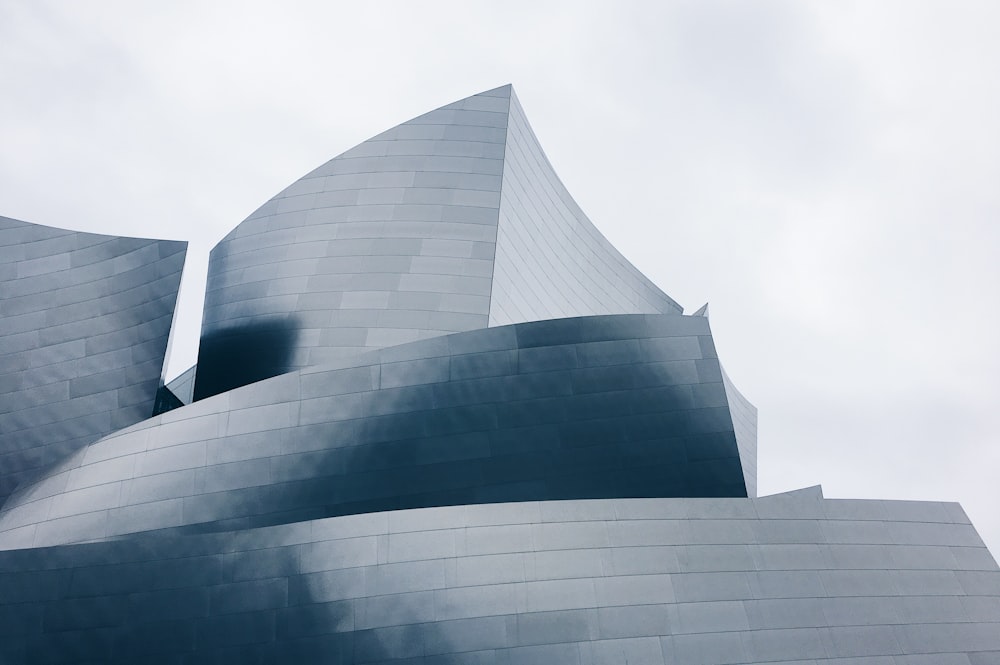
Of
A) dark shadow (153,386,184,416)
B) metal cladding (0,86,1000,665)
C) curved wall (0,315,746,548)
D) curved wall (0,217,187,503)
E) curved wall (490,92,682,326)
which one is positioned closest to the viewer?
metal cladding (0,86,1000,665)

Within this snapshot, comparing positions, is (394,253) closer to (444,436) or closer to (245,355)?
(245,355)

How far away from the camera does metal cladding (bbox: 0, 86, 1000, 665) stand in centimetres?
1445

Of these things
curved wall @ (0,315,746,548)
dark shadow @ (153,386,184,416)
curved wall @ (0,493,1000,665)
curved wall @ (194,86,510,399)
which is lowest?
curved wall @ (0,493,1000,665)

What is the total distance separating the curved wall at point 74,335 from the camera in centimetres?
2077

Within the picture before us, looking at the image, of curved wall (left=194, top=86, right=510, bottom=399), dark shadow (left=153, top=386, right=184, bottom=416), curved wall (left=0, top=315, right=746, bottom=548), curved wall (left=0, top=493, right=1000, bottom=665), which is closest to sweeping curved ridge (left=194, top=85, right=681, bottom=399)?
curved wall (left=194, top=86, right=510, bottom=399)

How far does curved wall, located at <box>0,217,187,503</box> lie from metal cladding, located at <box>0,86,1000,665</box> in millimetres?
168

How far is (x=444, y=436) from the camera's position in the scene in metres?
17.6

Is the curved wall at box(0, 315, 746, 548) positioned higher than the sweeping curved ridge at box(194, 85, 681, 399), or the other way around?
the sweeping curved ridge at box(194, 85, 681, 399)

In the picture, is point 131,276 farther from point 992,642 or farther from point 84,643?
point 992,642

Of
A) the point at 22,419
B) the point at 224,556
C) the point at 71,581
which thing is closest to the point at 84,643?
the point at 71,581

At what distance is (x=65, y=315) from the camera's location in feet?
71.7

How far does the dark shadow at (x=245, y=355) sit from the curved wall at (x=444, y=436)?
4.03 metres

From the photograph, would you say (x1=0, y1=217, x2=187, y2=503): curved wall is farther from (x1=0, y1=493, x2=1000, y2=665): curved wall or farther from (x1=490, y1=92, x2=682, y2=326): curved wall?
(x1=490, y1=92, x2=682, y2=326): curved wall

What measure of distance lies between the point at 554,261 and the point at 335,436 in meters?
10.6
